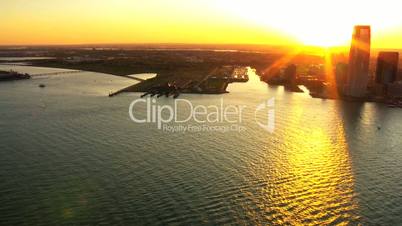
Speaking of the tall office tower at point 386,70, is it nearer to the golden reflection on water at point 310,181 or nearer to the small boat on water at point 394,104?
the small boat on water at point 394,104

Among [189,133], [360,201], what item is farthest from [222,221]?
[189,133]

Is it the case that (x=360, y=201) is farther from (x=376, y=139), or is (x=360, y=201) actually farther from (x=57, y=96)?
(x=57, y=96)

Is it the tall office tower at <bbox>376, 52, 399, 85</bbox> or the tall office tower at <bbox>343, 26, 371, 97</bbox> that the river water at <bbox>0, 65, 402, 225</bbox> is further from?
the tall office tower at <bbox>376, 52, 399, 85</bbox>

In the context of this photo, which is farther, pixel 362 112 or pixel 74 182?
pixel 362 112

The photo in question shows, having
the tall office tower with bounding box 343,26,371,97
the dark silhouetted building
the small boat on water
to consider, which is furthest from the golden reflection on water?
the dark silhouetted building

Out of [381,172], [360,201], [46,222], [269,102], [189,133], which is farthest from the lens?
[269,102]

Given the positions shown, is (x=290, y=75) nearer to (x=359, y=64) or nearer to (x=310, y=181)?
(x=359, y=64)

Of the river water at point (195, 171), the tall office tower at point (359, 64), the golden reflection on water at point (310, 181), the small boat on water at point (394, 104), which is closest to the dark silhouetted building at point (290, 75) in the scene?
the tall office tower at point (359, 64)
